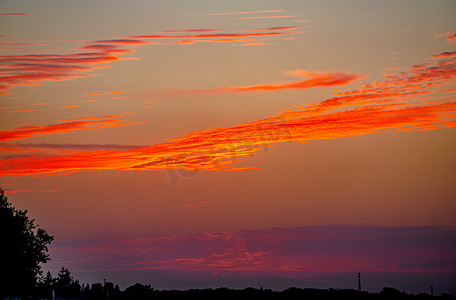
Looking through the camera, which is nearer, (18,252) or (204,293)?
(18,252)

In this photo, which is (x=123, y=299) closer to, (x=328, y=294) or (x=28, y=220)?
(x=328, y=294)

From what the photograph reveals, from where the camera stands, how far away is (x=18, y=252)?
80.7 m

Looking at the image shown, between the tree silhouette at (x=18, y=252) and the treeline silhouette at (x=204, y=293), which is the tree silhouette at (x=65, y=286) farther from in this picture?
the tree silhouette at (x=18, y=252)

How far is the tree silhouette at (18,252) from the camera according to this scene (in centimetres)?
8025

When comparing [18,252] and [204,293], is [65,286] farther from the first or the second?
[18,252]

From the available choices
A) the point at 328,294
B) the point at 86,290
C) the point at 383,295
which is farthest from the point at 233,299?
the point at 86,290

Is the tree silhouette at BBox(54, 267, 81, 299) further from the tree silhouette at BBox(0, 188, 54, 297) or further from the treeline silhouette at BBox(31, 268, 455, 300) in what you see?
the tree silhouette at BBox(0, 188, 54, 297)

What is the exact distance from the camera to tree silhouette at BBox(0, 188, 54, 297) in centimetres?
8025

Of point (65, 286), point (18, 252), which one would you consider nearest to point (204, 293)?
point (65, 286)

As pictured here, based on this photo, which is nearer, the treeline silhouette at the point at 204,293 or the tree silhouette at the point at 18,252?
the tree silhouette at the point at 18,252

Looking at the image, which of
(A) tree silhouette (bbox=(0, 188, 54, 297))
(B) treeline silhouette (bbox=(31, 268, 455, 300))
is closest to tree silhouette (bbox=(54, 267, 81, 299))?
(B) treeline silhouette (bbox=(31, 268, 455, 300))

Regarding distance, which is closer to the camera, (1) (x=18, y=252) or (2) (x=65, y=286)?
(1) (x=18, y=252)

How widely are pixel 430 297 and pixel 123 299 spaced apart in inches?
2824

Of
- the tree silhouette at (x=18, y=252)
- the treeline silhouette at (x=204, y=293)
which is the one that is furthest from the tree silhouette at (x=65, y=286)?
the tree silhouette at (x=18, y=252)
